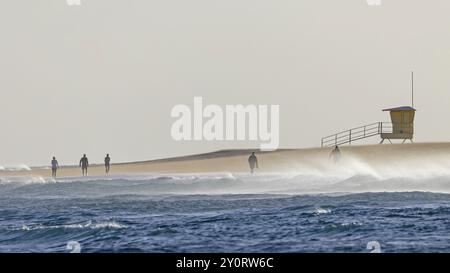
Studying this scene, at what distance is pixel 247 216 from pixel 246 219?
1.06 metres

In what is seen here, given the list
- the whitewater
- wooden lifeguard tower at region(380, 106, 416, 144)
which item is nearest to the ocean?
the whitewater

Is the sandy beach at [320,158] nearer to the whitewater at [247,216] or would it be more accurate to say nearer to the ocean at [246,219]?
the whitewater at [247,216]

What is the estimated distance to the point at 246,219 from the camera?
26734 millimetres

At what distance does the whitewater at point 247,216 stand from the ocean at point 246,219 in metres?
0.03

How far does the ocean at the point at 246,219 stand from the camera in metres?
20.8

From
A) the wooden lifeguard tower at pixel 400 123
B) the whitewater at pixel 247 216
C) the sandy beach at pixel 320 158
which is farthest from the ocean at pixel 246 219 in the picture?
the wooden lifeguard tower at pixel 400 123

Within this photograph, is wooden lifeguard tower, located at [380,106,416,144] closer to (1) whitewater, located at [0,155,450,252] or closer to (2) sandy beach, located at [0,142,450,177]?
(2) sandy beach, located at [0,142,450,177]

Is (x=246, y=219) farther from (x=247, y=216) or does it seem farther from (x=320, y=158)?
(x=320, y=158)

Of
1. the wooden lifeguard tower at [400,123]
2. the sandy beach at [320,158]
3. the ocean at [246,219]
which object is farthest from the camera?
the wooden lifeguard tower at [400,123]

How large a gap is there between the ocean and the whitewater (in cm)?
3

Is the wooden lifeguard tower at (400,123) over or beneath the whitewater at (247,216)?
over

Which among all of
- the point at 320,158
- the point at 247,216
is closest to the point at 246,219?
the point at 247,216

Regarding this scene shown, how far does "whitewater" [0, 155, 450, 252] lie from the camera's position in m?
21.0
